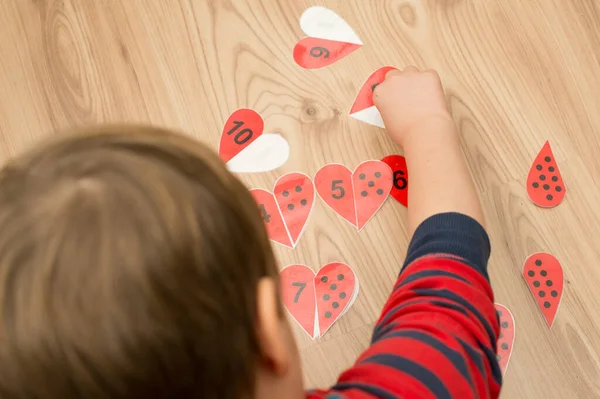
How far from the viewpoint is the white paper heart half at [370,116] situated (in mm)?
849

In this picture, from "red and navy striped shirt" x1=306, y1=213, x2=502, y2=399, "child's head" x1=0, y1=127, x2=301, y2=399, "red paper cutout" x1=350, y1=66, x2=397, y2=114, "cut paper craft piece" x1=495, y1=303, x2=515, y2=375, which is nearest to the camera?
"child's head" x1=0, y1=127, x2=301, y2=399

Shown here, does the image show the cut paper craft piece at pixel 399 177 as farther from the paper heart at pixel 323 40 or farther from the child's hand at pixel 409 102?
the paper heart at pixel 323 40

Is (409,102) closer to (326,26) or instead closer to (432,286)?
(326,26)

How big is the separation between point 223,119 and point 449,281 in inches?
16.4

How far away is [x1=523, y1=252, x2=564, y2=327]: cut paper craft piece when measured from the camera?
2.52ft

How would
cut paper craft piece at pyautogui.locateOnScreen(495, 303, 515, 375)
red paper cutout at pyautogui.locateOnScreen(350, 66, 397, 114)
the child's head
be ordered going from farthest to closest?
red paper cutout at pyautogui.locateOnScreen(350, 66, 397, 114), cut paper craft piece at pyautogui.locateOnScreen(495, 303, 515, 375), the child's head

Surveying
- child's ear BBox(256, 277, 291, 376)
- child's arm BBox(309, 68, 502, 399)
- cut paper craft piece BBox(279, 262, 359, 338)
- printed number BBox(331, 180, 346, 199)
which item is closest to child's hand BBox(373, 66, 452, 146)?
child's arm BBox(309, 68, 502, 399)

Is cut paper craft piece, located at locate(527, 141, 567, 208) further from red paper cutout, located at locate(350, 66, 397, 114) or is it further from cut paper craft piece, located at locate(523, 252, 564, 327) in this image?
red paper cutout, located at locate(350, 66, 397, 114)

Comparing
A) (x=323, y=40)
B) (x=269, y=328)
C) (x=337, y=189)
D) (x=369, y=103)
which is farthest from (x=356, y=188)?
(x=269, y=328)

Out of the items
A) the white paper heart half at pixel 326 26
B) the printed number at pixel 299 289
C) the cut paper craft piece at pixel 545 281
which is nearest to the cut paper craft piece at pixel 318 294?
the printed number at pixel 299 289

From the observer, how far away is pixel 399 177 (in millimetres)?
820

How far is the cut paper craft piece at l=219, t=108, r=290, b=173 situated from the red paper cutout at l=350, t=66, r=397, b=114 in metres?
0.12

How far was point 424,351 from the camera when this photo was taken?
57 cm

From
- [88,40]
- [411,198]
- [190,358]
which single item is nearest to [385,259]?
[411,198]
